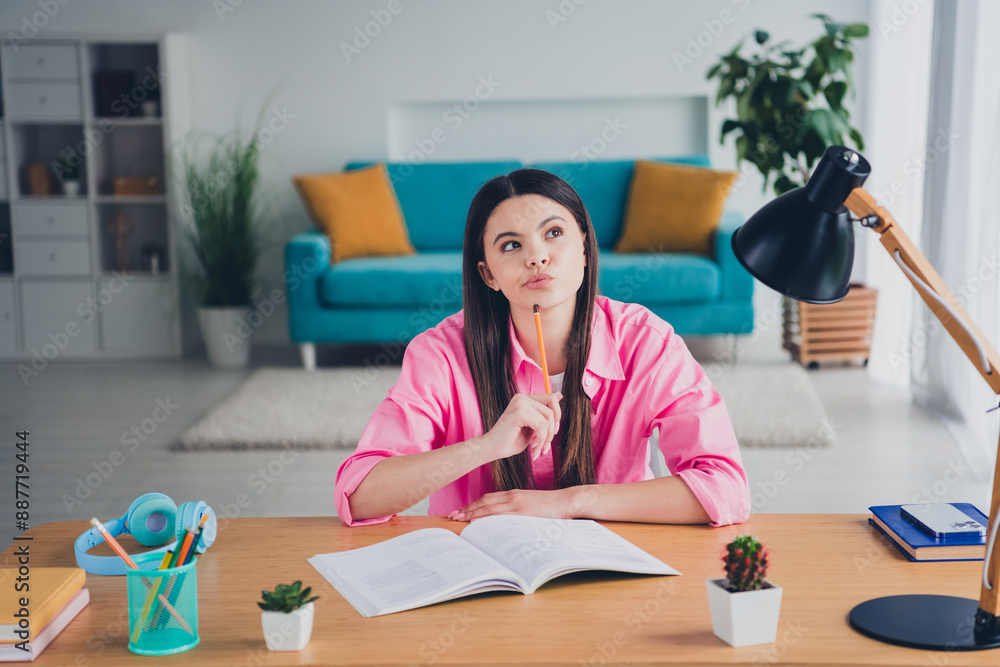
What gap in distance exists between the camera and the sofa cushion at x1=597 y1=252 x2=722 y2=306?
4.17 metres

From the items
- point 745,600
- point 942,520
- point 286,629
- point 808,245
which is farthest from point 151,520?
point 942,520

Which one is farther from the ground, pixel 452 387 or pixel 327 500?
pixel 452 387

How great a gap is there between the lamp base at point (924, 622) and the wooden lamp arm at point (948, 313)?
26 millimetres

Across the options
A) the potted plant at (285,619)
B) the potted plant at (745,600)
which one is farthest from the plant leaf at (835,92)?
the potted plant at (285,619)

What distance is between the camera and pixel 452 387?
1.46 meters

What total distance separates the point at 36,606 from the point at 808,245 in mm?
800

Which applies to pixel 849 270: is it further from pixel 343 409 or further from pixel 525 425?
pixel 343 409

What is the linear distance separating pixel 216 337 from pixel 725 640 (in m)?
4.14

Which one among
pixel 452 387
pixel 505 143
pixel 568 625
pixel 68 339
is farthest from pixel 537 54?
Answer: pixel 568 625

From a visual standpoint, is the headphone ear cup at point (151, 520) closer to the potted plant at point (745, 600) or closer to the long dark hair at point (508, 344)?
the long dark hair at point (508, 344)

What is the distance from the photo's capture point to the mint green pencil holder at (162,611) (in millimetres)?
853

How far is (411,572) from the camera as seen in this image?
3.31 ft

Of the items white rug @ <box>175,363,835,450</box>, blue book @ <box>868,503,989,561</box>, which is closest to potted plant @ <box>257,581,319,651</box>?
blue book @ <box>868,503,989,561</box>

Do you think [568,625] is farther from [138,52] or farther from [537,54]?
[138,52]
